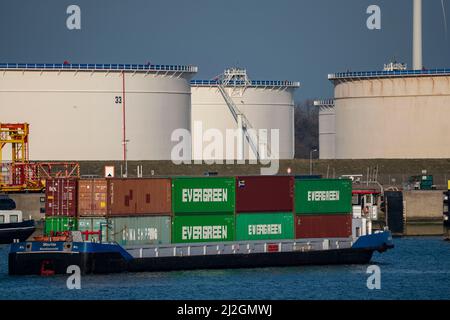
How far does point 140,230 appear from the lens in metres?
63.2

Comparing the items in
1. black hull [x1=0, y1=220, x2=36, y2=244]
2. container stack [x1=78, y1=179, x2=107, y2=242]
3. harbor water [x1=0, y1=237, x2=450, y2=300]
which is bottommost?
harbor water [x1=0, y1=237, x2=450, y2=300]

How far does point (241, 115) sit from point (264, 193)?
159ft

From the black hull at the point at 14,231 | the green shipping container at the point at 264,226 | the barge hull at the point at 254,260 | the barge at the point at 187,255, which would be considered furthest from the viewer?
the black hull at the point at 14,231

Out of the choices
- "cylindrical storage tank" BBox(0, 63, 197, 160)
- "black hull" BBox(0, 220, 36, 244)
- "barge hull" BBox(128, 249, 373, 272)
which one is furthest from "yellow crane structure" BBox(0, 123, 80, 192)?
"barge hull" BBox(128, 249, 373, 272)

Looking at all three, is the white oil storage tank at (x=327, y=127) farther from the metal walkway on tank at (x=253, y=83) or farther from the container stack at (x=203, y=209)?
the container stack at (x=203, y=209)

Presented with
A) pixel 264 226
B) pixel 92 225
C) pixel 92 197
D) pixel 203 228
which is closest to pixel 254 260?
pixel 264 226

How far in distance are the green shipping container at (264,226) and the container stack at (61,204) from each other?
26.9 feet

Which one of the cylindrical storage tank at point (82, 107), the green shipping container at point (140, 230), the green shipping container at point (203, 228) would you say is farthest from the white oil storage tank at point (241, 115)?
the green shipping container at point (140, 230)

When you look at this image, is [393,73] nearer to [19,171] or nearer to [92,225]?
[19,171]

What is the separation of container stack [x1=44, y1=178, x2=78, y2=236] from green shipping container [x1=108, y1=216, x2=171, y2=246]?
6.08 ft

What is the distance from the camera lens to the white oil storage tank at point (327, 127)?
139 metres

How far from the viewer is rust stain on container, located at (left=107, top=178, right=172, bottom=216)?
6222cm

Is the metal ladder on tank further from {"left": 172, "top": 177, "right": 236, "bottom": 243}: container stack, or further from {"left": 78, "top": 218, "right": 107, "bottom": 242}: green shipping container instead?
{"left": 78, "top": 218, "right": 107, "bottom": 242}: green shipping container

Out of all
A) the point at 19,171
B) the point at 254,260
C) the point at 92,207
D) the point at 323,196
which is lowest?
the point at 254,260
